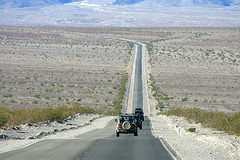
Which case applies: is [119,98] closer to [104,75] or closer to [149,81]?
[149,81]

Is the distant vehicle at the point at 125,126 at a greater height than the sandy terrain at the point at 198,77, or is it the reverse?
the distant vehicle at the point at 125,126

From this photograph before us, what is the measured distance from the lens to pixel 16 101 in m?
47.3

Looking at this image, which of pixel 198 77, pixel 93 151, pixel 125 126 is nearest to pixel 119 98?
pixel 198 77

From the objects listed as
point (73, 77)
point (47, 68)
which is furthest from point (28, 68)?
point (73, 77)

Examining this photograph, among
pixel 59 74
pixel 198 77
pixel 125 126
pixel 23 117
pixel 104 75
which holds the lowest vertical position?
pixel 198 77

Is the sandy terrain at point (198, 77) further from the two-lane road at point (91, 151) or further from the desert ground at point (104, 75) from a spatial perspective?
the two-lane road at point (91, 151)

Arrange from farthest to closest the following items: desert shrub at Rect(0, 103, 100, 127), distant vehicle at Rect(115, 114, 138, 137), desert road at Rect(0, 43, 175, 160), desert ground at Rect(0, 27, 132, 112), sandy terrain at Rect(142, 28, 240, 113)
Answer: sandy terrain at Rect(142, 28, 240, 113) → desert ground at Rect(0, 27, 132, 112) → desert shrub at Rect(0, 103, 100, 127) → distant vehicle at Rect(115, 114, 138, 137) → desert road at Rect(0, 43, 175, 160)

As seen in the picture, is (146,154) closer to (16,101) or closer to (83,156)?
(83,156)

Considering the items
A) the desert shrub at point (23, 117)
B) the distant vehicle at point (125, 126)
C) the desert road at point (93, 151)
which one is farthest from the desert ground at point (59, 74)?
the desert road at point (93, 151)

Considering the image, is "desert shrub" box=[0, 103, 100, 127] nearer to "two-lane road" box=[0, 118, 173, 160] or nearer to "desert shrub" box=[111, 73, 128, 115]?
"two-lane road" box=[0, 118, 173, 160]

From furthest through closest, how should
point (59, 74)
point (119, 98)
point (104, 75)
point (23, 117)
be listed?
point (104, 75)
point (59, 74)
point (119, 98)
point (23, 117)

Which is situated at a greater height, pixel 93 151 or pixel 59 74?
pixel 93 151

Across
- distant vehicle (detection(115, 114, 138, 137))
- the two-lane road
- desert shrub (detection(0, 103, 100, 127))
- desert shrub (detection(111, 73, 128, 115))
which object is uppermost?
the two-lane road

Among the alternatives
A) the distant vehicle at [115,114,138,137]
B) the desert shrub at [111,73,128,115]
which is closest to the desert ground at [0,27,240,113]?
the desert shrub at [111,73,128,115]
